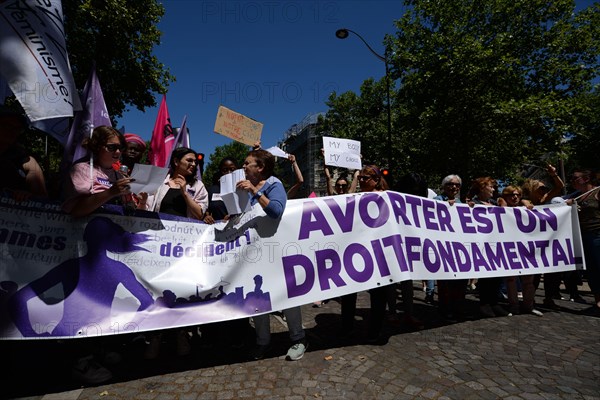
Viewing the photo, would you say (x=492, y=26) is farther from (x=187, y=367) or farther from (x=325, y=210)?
(x=187, y=367)

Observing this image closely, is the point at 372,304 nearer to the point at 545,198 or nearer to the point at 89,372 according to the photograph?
the point at 89,372

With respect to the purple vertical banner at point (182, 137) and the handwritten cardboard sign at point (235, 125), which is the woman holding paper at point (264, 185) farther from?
the purple vertical banner at point (182, 137)

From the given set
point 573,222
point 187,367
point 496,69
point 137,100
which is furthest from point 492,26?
point 187,367

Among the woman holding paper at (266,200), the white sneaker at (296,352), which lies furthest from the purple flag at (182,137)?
the white sneaker at (296,352)

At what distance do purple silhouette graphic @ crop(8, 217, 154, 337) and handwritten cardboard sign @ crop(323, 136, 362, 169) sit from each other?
9.98 ft

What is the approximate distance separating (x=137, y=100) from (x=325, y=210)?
47.5 ft

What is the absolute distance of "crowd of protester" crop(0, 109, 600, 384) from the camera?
2717 mm

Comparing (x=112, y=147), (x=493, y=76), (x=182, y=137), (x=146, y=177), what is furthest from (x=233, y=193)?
(x=493, y=76)

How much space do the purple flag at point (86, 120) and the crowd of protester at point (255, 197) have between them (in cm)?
21

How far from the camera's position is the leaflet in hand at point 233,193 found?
10.00 feet

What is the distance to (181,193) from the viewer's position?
10.9 feet

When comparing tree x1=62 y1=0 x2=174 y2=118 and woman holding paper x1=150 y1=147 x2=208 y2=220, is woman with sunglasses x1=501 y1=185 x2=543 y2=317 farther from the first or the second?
tree x1=62 y1=0 x2=174 y2=118

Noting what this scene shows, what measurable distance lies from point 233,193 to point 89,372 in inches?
76.2

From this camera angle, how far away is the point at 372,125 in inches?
1142
